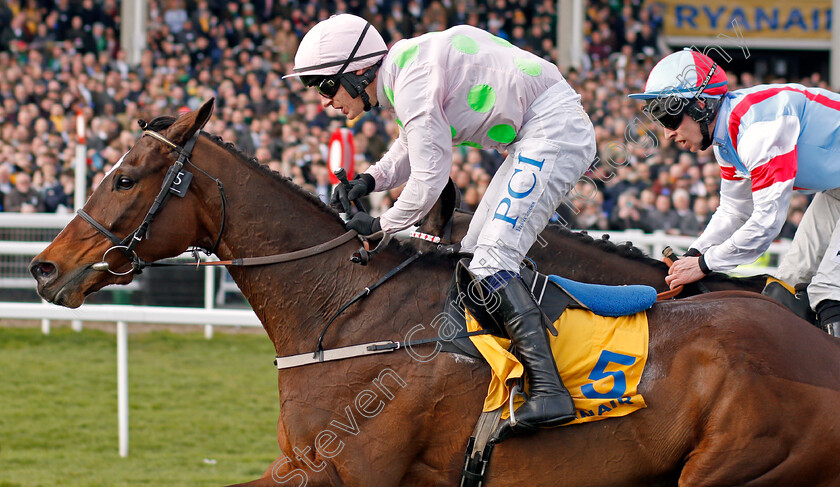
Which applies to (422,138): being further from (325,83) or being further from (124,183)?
(124,183)

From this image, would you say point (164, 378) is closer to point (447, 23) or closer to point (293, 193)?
point (293, 193)

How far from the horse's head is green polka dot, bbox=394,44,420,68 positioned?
68 cm

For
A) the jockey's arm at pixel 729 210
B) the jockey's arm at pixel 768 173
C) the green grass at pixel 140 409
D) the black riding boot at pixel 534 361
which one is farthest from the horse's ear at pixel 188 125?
the green grass at pixel 140 409

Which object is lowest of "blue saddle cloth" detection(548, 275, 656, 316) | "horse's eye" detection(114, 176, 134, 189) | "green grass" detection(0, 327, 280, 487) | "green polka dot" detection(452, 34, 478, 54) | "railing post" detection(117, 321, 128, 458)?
"green grass" detection(0, 327, 280, 487)

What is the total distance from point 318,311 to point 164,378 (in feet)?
15.9

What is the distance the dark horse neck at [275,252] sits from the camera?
11.2 feet

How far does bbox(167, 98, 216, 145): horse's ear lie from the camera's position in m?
3.35

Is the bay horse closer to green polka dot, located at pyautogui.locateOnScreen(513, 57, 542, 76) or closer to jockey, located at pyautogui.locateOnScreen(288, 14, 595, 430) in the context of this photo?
jockey, located at pyautogui.locateOnScreen(288, 14, 595, 430)

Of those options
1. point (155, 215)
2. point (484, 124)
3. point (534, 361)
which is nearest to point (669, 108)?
point (484, 124)

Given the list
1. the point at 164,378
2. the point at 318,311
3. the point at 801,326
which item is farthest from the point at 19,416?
the point at 801,326

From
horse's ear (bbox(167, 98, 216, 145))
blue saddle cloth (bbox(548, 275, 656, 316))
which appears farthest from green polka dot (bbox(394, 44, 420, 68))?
blue saddle cloth (bbox(548, 275, 656, 316))

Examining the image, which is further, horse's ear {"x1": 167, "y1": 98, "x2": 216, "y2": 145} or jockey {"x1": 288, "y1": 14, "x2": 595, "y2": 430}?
horse's ear {"x1": 167, "y1": 98, "x2": 216, "y2": 145}

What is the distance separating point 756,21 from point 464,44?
17.7 metres

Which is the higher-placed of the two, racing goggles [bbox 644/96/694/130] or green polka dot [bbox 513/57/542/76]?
green polka dot [bbox 513/57/542/76]
